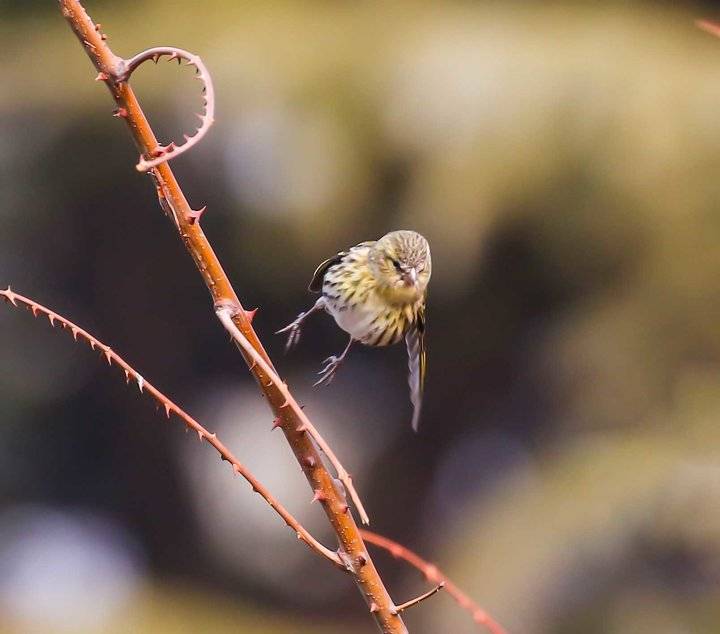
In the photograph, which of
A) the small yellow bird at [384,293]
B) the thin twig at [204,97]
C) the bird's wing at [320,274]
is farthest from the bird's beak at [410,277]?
the thin twig at [204,97]

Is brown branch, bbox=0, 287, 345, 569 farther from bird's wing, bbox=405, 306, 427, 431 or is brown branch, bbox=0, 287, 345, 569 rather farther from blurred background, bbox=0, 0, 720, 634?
blurred background, bbox=0, 0, 720, 634

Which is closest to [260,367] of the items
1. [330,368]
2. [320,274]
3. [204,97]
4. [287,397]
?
[287,397]

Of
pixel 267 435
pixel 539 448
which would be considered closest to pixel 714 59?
pixel 539 448

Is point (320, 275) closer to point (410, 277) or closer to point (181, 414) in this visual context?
point (410, 277)

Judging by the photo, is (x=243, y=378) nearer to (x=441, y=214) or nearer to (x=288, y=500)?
(x=288, y=500)

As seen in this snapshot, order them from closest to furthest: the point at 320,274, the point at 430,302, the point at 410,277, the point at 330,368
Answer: the point at 330,368
the point at 410,277
the point at 320,274
the point at 430,302

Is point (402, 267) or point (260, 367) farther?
point (402, 267)

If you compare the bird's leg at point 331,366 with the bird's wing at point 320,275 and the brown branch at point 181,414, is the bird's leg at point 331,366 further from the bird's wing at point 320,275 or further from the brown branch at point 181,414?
the brown branch at point 181,414
